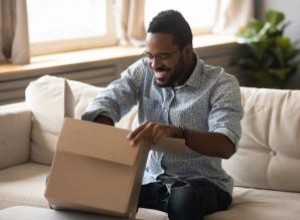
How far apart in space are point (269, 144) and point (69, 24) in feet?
6.80

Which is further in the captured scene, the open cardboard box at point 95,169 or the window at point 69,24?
the window at point 69,24

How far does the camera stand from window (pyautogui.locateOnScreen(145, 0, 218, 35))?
4592mm

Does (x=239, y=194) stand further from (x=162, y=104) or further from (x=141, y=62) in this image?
(x=141, y=62)

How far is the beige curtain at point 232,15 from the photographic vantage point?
478 centimetres

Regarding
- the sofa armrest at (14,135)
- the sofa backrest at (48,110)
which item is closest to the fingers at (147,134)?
the sofa backrest at (48,110)

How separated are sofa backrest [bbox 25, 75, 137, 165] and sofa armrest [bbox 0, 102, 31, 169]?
0.13 ft

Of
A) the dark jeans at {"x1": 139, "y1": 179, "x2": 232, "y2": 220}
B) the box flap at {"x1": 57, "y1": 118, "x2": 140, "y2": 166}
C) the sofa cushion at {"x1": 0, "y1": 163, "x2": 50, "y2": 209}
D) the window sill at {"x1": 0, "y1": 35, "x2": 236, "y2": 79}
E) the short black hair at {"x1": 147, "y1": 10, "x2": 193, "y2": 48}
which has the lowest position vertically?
the sofa cushion at {"x1": 0, "y1": 163, "x2": 50, "y2": 209}

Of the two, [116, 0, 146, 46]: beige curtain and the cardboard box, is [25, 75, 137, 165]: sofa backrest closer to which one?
the cardboard box

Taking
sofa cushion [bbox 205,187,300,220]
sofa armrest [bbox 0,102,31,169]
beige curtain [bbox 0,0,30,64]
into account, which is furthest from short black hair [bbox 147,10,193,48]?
beige curtain [bbox 0,0,30,64]

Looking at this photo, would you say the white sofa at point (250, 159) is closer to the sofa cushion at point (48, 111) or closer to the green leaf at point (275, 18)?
the sofa cushion at point (48, 111)

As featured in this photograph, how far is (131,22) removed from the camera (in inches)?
156

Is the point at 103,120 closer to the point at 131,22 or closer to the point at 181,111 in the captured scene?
the point at 181,111

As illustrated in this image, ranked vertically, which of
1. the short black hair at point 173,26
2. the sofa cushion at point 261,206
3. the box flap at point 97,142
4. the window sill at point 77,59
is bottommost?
the sofa cushion at point 261,206

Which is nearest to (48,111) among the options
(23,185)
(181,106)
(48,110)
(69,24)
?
(48,110)
